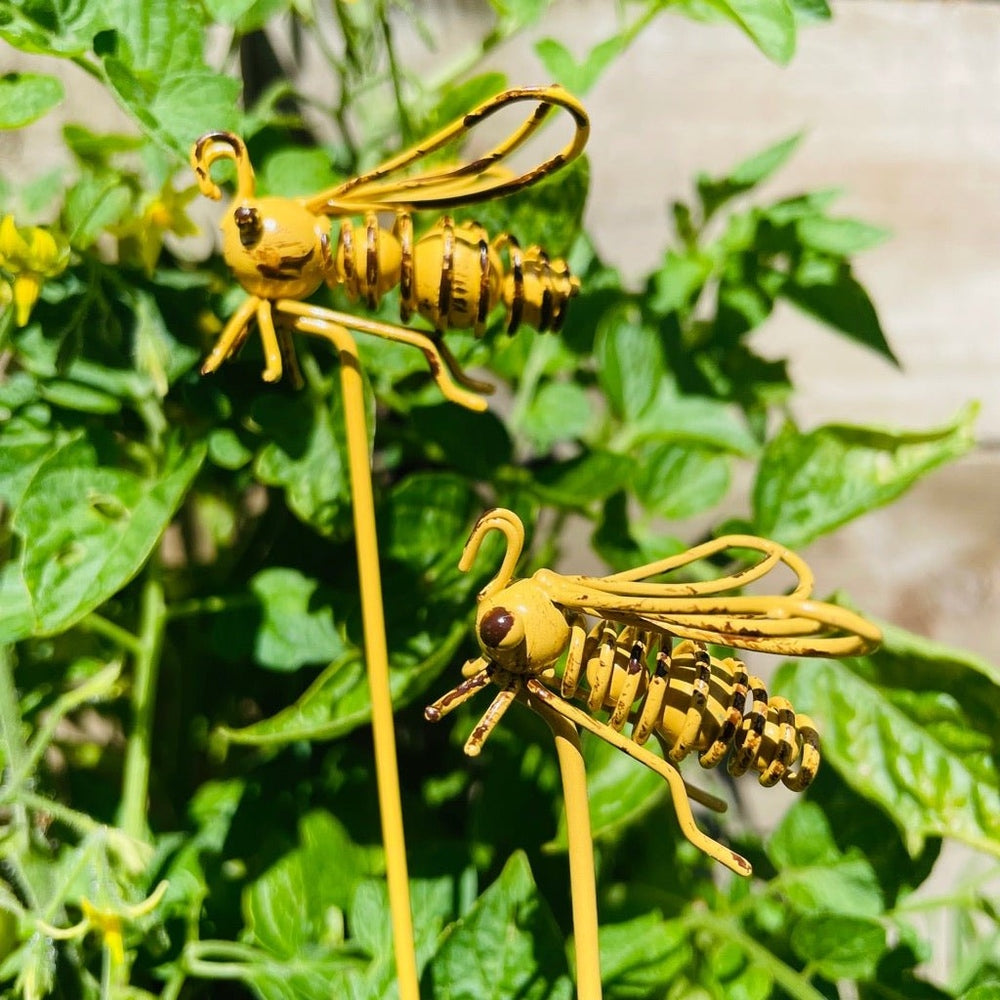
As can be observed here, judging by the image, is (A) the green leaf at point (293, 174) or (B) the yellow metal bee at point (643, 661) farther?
(A) the green leaf at point (293, 174)

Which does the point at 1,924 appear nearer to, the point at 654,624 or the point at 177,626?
the point at 177,626

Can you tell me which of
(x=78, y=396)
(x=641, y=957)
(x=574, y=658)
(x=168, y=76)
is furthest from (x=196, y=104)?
(x=641, y=957)

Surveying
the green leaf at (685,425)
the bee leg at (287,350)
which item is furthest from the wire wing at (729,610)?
the green leaf at (685,425)

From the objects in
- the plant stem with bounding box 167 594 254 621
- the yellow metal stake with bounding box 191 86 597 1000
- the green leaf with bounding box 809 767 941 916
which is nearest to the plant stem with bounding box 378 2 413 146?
the yellow metal stake with bounding box 191 86 597 1000

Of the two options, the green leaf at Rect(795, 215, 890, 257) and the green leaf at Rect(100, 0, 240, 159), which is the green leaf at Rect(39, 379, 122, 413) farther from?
the green leaf at Rect(795, 215, 890, 257)

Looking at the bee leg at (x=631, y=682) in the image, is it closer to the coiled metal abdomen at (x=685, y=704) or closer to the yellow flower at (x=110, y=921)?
the coiled metal abdomen at (x=685, y=704)

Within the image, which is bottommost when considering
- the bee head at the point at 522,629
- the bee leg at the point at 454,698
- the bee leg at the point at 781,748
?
the bee leg at the point at 781,748
